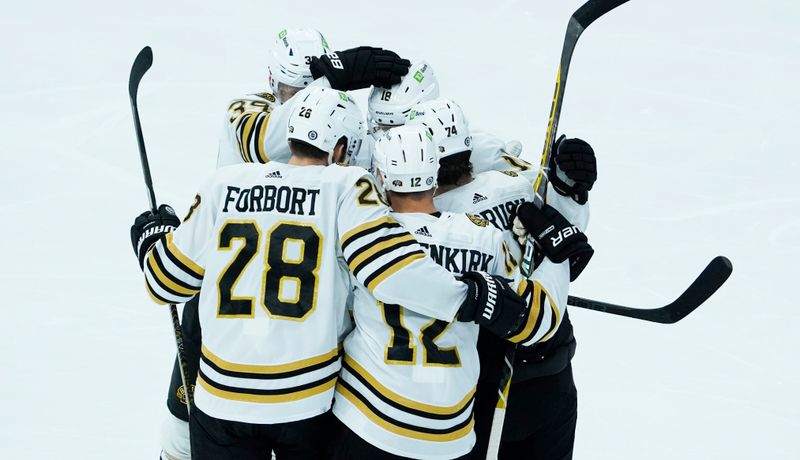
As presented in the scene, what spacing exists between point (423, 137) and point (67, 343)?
2319 mm

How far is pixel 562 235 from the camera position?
2.53 m

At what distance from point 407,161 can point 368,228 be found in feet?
0.69

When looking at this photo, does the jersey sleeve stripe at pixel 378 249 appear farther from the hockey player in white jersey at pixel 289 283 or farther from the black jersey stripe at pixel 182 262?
the black jersey stripe at pixel 182 262

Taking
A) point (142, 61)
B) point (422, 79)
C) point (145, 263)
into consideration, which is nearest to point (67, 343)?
point (142, 61)

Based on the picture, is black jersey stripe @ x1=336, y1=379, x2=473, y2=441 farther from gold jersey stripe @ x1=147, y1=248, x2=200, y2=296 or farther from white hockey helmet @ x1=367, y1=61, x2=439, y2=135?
white hockey helmet @ x1=367, y1=61, x2=439, y2=135

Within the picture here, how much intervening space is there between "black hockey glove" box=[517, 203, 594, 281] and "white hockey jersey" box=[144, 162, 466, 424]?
1.08 ft

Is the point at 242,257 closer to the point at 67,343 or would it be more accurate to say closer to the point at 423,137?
the point at 423,137

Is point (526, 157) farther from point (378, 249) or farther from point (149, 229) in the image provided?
Result: point (378, 249)

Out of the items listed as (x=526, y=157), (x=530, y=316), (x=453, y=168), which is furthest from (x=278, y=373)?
(x=526, y=157)

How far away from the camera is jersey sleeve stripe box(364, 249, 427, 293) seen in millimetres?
2275

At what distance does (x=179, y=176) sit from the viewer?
550 cm

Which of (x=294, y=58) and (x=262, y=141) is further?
(x=294, y=58)

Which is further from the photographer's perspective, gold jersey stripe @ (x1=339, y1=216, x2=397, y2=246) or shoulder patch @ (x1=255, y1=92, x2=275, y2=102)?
shoulder patch @ (x1=255, y1=92, x2=275, y2=102)

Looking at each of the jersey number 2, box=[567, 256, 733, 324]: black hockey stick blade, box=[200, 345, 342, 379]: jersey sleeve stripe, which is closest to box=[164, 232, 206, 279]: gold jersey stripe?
the jersey number 2
